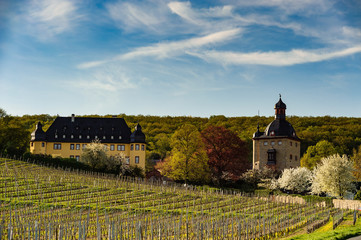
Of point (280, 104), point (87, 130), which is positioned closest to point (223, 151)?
point (280, 104)

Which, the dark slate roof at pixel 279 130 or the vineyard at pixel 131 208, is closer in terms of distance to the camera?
the vineyard at pixel 131 208

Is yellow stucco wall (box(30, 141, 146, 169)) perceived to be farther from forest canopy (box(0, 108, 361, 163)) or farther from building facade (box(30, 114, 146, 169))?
forest canopy (box(0, 108, 361, 163))

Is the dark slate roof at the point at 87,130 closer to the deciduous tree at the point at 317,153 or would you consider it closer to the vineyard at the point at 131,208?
the vineyard at the point at 131,208

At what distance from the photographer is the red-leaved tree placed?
60.4m

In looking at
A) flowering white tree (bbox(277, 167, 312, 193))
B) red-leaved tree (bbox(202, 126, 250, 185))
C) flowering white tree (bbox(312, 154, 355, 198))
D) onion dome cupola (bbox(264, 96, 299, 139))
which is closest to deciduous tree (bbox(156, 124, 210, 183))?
red-leaved tree (bbox(202, 126, 250, 185))

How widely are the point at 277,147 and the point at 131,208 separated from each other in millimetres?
37010

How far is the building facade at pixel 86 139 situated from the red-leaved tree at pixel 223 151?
15.1 metres

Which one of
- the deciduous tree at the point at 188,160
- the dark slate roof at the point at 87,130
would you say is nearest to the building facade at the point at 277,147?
the deciduous tree at the point at 188,160

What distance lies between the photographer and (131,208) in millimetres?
37406

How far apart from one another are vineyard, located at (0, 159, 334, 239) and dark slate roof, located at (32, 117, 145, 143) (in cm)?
1900

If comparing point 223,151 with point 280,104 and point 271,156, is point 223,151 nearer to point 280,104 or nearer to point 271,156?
point 271,156

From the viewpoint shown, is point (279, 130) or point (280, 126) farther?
point (280, 126)

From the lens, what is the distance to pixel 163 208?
39.4m

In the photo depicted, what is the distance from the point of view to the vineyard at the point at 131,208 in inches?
1145
